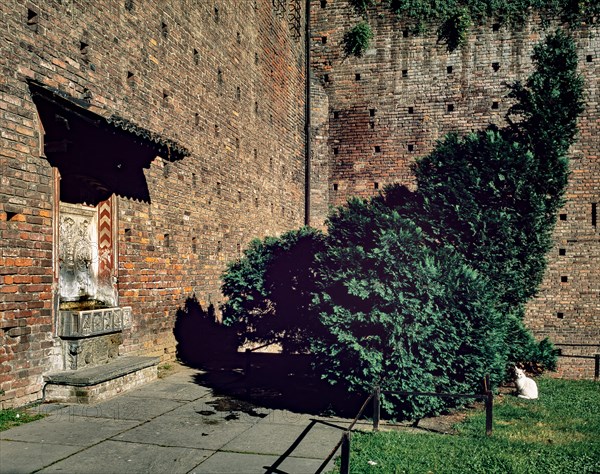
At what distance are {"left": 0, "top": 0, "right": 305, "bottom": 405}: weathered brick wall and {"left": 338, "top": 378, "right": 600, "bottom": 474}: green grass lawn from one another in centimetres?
424

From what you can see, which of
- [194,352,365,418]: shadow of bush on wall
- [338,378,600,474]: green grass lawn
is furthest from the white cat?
[194,352,365,418]: shadow of bush on wall

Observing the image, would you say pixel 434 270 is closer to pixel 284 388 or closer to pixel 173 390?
pixel 284 388

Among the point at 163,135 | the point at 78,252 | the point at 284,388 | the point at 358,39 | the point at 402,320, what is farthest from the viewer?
the point at 358,39

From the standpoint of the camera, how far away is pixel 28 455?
495 centimetres

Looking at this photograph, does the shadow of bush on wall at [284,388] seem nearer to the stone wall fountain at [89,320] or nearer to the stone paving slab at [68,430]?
the stone wall fountain at [89,320]

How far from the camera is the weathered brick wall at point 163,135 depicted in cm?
650

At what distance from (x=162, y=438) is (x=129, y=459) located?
2.35 ft

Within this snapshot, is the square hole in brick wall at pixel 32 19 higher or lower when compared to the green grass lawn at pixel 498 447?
higher

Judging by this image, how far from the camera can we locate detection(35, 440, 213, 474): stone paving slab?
4.74 metres

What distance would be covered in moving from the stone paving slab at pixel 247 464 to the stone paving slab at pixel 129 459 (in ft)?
0.39

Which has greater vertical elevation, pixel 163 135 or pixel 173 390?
pixel 163 135

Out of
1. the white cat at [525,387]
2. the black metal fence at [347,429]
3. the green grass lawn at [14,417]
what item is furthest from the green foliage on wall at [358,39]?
the green grass lawn at [14,417]

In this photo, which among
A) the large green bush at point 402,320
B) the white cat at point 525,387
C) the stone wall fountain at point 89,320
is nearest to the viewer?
the stone wall fountain at point 89,320

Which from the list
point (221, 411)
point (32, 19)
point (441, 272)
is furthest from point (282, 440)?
point (32, 19)
